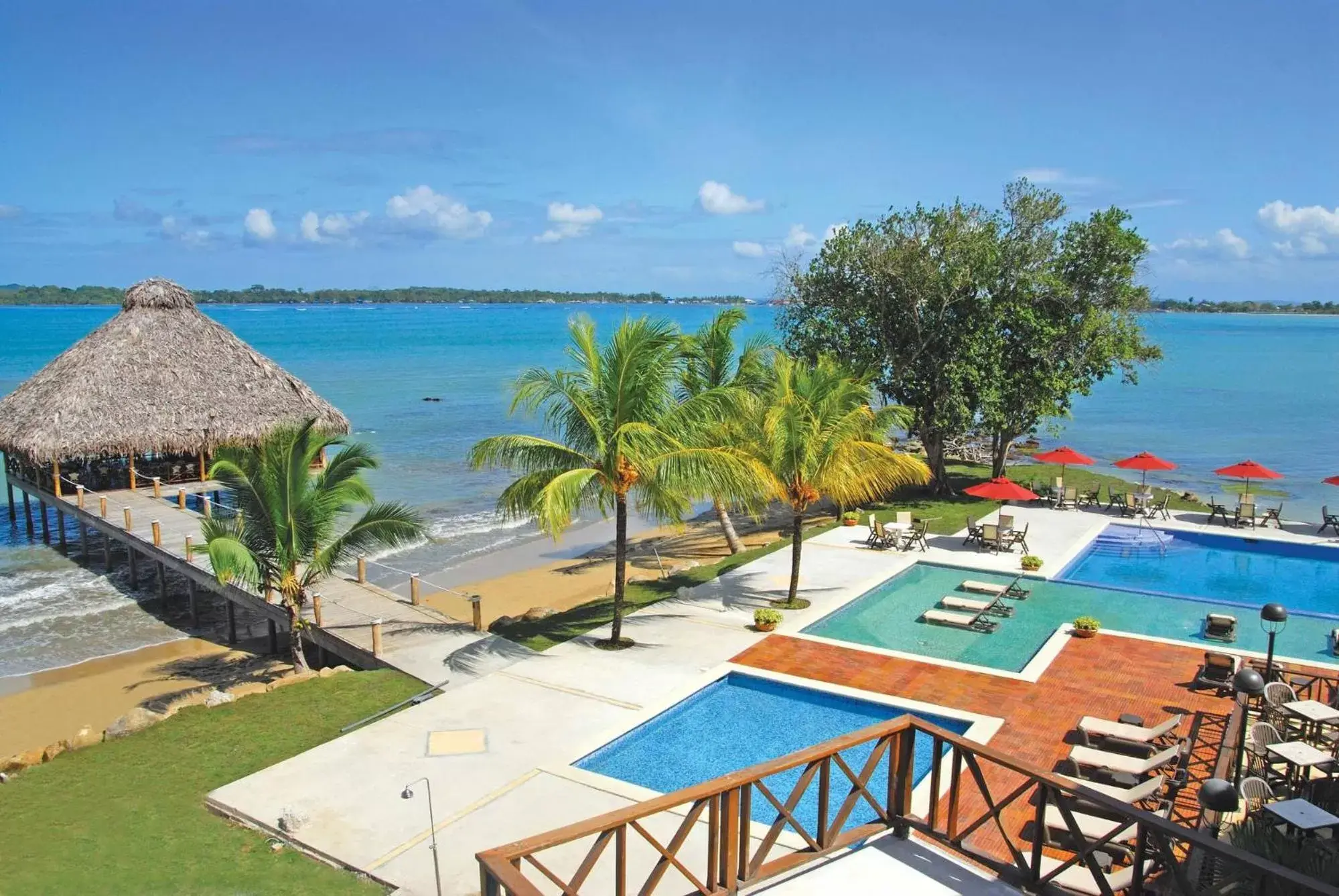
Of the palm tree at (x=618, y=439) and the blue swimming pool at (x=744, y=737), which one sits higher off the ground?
the palm tree at (x=618, y=439)

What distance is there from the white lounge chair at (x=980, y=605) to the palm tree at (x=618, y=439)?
5.38 metres

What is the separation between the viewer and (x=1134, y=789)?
9375mm

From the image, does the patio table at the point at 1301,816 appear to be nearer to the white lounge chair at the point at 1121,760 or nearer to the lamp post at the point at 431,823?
the white lounge chair at the point at 1121,760

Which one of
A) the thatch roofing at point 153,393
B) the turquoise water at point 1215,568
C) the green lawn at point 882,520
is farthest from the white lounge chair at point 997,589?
the thatch roofing at point 153,393

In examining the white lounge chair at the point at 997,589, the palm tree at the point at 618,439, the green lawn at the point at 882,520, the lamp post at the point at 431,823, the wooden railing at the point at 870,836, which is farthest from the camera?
the white lounge chair at the point at 997,589

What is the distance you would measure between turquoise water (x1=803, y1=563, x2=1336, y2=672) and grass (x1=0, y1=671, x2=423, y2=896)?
7.81m

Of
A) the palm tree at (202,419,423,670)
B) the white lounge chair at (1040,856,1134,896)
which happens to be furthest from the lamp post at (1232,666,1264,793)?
the palm tree at (202,419,423,670)

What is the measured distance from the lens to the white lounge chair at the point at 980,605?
55.8ft

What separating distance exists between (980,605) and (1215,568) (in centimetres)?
758

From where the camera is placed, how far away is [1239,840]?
18.0 feet

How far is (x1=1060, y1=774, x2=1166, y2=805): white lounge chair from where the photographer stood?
905 cm

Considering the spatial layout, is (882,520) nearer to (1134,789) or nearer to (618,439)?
(618,439)

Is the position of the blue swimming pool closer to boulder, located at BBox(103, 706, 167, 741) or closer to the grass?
the grass

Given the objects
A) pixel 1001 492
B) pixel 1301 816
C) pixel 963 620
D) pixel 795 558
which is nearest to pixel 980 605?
pixel 963 620
